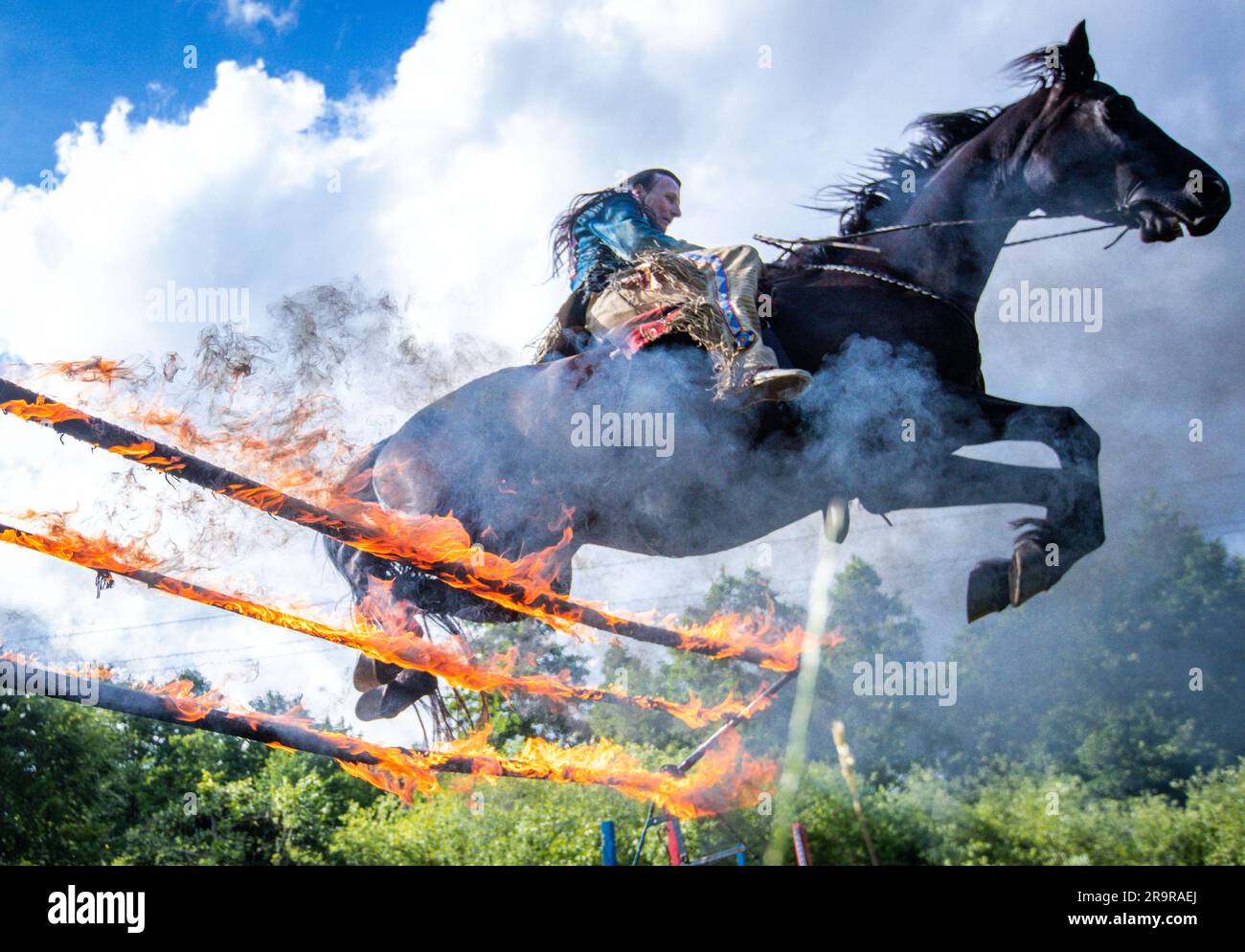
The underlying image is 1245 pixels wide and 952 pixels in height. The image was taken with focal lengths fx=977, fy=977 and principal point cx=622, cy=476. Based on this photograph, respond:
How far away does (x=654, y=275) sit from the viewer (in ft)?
12.3

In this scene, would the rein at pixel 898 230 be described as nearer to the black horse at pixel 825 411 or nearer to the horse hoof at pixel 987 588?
the black horse at pixel 825 411

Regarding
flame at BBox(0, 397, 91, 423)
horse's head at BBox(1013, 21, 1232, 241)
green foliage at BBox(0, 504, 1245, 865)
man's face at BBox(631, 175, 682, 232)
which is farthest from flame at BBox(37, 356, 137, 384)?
horse's head at BBox(1013, 21, 1232, 241)

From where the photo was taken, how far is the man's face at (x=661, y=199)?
412 cm

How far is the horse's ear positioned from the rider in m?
1.44

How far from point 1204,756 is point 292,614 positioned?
7.16 meters

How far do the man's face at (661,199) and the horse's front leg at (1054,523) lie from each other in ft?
5.38

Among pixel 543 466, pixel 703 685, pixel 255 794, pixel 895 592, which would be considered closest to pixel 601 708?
pixel 703 685

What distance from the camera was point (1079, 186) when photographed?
12.2ft

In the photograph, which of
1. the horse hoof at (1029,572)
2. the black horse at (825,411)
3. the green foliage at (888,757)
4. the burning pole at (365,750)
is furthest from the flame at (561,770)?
the horse hoof at (1029,572)

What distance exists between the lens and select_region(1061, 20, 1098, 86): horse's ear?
12.5 ft

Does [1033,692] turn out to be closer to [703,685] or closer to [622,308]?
[703,685]

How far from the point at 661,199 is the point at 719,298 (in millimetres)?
787

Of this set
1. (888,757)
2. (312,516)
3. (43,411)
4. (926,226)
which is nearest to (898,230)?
(926,226)

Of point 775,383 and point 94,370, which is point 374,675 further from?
point 775,383
